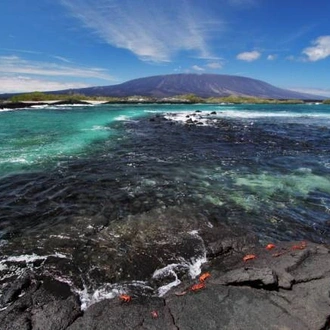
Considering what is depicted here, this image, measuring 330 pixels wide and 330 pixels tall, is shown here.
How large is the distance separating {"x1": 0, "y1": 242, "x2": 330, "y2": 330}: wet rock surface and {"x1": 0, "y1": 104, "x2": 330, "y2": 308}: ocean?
704 mm

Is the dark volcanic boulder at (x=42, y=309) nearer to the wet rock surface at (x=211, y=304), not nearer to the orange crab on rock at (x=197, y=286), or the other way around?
the wet rock surface at (x=211, y=304)

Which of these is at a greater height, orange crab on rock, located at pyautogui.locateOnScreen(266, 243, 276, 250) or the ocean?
orange crab on rock, located at pyautogui.locateOnScreen(266, 243, 276, 250)

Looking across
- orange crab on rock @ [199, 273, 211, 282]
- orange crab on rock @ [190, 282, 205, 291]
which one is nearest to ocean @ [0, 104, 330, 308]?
orange crab on rock @ [199, 273, 211, 282]

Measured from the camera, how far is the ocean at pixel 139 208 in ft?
30.2

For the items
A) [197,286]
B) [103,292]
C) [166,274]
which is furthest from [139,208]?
[197,286]

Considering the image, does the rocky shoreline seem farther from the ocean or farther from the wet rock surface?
the ocean

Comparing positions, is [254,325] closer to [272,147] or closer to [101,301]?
[101,301]

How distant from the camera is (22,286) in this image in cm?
812

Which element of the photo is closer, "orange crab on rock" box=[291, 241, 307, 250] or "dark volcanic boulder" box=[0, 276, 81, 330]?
"dark volcanic boulder" box=[0, 276, 81, 330]

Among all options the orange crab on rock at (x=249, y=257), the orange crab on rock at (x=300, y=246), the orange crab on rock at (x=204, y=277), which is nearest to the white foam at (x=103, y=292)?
the orange crab on rock at (x=204, y=277)

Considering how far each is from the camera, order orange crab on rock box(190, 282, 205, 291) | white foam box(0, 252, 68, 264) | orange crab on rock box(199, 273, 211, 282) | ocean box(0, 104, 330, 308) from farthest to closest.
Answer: white foam box(0, 252, 68, 264), ocean box(0, 104, 330, 308), orange crab on rock box(199, 273, 211, 282), orange crab on rock box(190, 282, 205, 291)

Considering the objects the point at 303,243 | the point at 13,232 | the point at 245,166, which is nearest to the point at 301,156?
the point at 245,166

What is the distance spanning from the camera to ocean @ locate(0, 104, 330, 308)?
9.20 metres

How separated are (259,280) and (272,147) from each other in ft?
80.0
